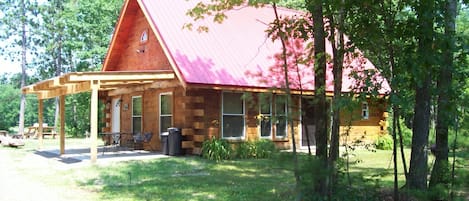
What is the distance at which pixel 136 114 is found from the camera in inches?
662

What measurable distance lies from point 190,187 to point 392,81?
435 centimetres

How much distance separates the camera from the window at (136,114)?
1656cm

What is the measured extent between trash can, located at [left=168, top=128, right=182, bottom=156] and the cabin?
0.20 m

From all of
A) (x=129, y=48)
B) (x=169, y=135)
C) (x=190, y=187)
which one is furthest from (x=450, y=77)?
(x=129, y=48)

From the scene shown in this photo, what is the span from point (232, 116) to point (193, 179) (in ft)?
18.8

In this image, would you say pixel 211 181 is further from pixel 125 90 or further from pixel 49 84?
pixel 125 90

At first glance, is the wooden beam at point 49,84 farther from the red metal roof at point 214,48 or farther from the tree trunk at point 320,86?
the tree trunk at point 320,86

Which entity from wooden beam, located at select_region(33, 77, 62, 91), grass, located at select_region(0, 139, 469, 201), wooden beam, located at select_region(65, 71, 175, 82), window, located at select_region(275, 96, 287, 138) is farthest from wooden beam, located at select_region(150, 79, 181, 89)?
window, located at select_region(275, 96, 287, 138)

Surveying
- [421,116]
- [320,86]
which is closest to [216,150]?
[320,86]

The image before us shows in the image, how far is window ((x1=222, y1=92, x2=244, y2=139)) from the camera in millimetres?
14367

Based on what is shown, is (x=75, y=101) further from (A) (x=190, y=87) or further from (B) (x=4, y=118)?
(A) (x=190, y=87)

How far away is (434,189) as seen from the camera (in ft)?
18.2

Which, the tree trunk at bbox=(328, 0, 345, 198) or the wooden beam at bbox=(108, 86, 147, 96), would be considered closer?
the tree trunk at bbox=(328, 0, 345, 198)

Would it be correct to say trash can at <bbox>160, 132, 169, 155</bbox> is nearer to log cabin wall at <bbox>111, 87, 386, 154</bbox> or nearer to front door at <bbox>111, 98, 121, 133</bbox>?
log cabin wall at <bbox>111, 87, 386, 154</bbox>
